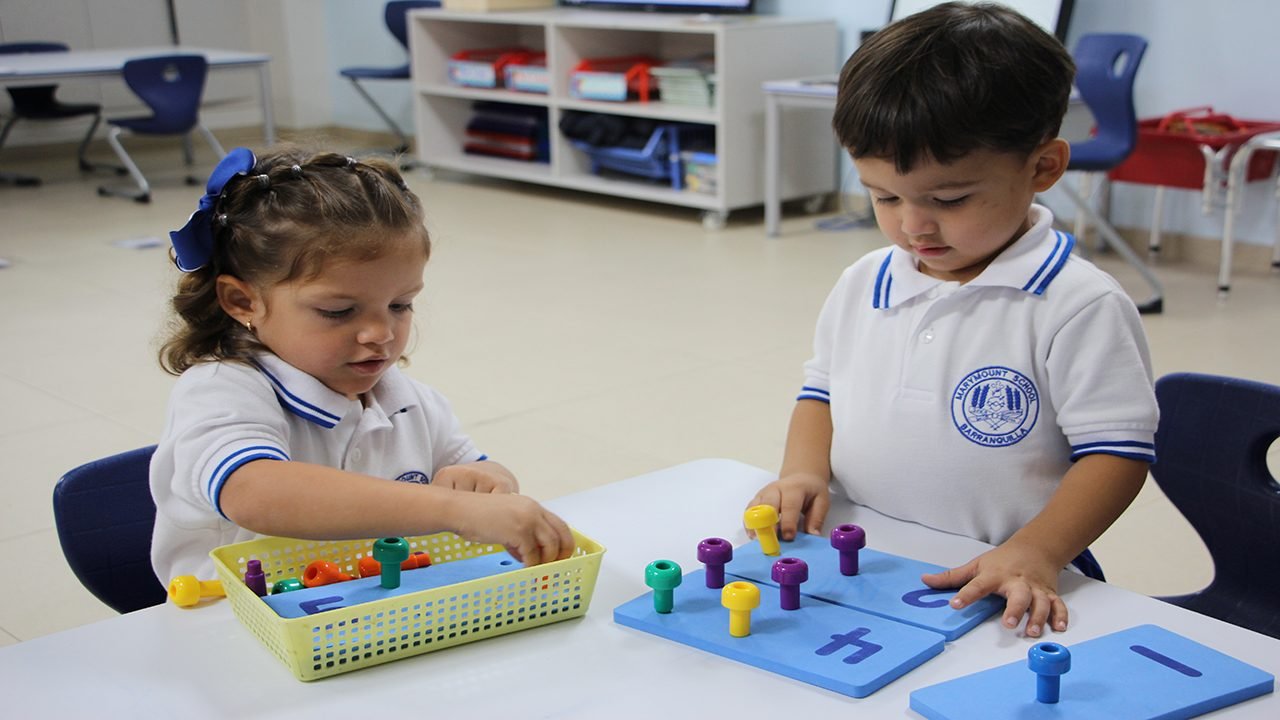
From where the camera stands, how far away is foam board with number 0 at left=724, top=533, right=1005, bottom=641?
91cm

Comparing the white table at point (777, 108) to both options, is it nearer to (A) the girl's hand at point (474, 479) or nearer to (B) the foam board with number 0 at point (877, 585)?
(A) the girl's hand at point (474, 479)

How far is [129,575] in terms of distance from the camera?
4.28 feet

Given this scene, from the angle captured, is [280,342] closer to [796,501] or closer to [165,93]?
[796,501]

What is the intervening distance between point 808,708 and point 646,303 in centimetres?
328

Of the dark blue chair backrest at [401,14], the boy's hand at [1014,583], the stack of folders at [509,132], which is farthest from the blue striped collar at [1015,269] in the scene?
the dark blue chair backrest at [401,14]

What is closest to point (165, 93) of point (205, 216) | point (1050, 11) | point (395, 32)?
point (395, 32)

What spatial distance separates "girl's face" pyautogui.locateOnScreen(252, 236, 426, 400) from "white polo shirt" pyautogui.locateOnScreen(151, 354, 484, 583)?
24mm

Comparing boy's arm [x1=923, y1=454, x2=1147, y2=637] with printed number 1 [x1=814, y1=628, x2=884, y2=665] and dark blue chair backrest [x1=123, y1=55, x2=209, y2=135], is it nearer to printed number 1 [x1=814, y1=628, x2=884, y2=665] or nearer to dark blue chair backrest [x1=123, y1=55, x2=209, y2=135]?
printed number 1 [x1=814, y1=628, x2=884, y2=665]

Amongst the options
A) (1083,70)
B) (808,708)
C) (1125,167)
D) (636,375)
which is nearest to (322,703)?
Result: (808,708)

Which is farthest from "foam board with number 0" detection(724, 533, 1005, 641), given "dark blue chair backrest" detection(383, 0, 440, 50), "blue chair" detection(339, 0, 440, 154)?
"dark blue chair backrest" detection(383, 0, 440, 50)

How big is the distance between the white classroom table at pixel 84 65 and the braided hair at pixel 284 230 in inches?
182

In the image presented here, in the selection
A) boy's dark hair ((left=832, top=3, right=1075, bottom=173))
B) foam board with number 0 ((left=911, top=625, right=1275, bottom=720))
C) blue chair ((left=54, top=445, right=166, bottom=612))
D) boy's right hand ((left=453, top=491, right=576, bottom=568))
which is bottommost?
blue chair ((left=54, top=445, right=166, bottom=612))

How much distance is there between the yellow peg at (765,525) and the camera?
1.03 meters

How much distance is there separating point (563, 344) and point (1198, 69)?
2.30 m
